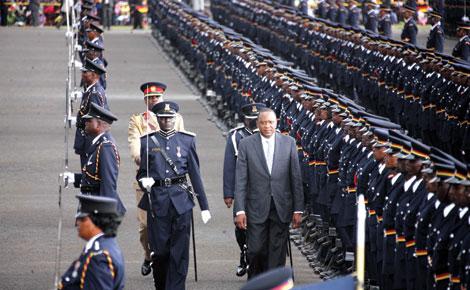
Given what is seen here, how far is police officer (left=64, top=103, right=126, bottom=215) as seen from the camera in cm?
1271

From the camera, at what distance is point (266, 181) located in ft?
42.8

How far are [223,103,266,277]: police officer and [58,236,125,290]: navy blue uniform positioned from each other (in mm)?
4441

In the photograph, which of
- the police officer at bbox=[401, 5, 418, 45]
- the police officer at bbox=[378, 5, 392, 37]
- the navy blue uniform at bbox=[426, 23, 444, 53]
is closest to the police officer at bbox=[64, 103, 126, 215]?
the navy blue uniform at bbox=[426, 23, 444, 53]

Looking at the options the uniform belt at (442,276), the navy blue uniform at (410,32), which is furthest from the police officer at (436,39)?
the uniform belt at (442,276)

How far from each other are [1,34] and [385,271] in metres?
36.1

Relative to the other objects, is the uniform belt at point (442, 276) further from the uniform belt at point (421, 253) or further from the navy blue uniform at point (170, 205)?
the navy blue uniform at point (170, 205)

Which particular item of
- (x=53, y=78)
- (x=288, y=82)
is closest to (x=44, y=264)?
(x=288, y=82)

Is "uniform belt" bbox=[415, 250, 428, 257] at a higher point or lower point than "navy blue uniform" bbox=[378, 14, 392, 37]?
higher

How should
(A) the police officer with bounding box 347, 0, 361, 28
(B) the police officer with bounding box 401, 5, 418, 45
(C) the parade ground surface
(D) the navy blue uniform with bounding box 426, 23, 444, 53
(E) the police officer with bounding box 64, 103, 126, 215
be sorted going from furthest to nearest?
(A) the police officer with bounding box 347, 0, 361, 28 < (B) the police officer with bounding box 401, 5, 418, 45 < (D) the navy blue uniform with bounding box 426, 23, 444, 53 < (C) the parade ground surface < (E) the police officer with bounding box 64, 103, 126, 215

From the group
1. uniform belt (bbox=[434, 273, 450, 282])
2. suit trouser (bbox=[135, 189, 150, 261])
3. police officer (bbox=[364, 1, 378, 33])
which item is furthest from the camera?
police officer (bbox=[364, 1, 378, 33])

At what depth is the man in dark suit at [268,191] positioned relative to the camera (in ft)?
42.6

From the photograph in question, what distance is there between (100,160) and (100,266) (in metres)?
3.86

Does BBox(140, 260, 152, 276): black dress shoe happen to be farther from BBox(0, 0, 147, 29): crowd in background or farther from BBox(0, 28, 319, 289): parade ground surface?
BBox(0, 0, 147, 29): crowd in background

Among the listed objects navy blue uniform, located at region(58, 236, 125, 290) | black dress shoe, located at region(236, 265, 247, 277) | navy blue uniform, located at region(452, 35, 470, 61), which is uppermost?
navy blue uniform, located at region(58, 236, 125, 290)
